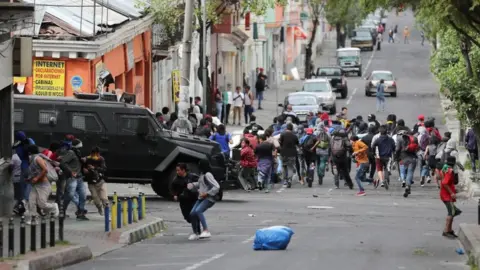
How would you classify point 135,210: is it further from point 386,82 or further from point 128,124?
point 386,82

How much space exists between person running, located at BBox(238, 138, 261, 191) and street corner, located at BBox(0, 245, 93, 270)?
13022 mm

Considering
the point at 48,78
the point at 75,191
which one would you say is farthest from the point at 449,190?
the point at 48,78

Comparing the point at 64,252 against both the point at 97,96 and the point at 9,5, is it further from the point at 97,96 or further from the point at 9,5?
the point at 97,96

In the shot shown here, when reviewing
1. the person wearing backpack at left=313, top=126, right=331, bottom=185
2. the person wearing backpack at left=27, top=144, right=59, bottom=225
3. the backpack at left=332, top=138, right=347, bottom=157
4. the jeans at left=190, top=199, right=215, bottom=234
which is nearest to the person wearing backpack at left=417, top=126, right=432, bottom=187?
the person wearing backpack at left=313, top=126, right=331, bottom=185

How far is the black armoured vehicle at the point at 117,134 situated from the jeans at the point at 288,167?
488 cm

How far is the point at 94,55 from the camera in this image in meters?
36.2

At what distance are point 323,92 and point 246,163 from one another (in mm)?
28796

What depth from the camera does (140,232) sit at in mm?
23531

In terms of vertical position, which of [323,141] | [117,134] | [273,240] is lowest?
[273,240]

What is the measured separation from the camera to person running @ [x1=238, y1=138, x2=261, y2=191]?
110 ft

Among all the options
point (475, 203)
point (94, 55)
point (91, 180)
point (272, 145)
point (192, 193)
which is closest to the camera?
point (192, 193)

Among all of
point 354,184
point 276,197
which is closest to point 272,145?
point 276,197

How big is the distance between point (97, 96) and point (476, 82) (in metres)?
9.23

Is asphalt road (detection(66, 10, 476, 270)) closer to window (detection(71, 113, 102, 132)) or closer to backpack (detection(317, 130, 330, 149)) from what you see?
backpack (detection(317, 130, 330, 149))
